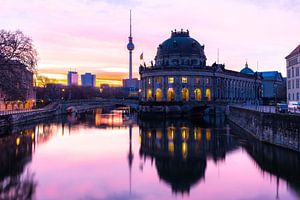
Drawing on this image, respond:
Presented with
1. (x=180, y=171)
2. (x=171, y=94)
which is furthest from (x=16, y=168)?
(x=171, y=94)

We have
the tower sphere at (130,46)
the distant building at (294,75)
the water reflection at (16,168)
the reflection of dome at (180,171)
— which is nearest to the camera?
the water reflection at (16,168)

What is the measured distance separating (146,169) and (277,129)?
16893 millimetres

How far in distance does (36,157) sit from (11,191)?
15.0 m

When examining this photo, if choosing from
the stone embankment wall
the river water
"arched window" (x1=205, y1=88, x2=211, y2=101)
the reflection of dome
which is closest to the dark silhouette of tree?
the river water

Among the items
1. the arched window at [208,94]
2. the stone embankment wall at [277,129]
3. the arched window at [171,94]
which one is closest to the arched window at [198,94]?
the arched window at [208,94]

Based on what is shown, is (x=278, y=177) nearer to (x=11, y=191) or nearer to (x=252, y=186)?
(x=252, y=186)

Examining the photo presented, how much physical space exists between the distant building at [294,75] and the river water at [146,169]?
2624 centimetres

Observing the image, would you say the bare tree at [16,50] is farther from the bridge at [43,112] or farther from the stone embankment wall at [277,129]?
the stone embankment wall at [277,129]

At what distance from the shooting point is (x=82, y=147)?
50500 millimetres

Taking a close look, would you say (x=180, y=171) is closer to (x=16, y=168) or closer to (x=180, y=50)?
(x=16, y=168)

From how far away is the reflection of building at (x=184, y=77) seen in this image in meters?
127

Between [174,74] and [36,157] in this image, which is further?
[174,74]

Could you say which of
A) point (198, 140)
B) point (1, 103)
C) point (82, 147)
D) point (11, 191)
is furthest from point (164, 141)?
point (1, 103)

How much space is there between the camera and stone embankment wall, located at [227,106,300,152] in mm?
39094
